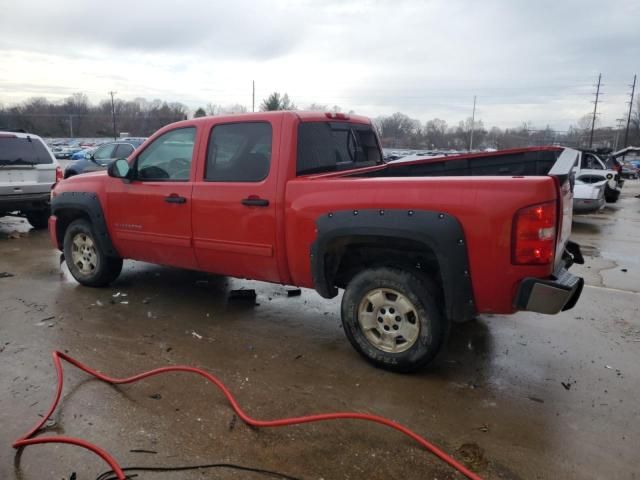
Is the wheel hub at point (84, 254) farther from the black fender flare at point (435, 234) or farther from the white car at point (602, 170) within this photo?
the white car at point (602, 170)

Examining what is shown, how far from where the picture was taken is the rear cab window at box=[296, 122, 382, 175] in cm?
418

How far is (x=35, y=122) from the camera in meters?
103

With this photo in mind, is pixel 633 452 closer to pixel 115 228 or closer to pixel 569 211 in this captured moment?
pixel 569 211

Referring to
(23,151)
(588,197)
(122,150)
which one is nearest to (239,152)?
(23,151)

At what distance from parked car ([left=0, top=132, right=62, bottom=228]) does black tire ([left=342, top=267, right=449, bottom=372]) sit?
23.6 ft

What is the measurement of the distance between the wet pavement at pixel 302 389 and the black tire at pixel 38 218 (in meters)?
4.65

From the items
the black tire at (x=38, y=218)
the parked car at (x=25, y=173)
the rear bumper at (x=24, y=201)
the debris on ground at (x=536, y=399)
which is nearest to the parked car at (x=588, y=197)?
the debris on ground at (x=536, y=399)

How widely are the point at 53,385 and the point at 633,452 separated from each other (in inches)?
147

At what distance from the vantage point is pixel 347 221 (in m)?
3.56

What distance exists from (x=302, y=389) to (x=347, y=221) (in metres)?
1.24

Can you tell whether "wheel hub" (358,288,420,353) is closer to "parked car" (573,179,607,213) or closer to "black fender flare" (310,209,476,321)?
"black fender flare" (310,209,476,321)

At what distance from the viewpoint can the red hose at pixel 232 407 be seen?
8.65 ft

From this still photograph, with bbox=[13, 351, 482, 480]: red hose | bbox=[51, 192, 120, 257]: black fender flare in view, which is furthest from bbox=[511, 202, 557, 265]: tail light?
bbox=[51, 192, 120, 257]: black fender flare

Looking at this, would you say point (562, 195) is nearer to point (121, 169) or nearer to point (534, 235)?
point (534, 235)
